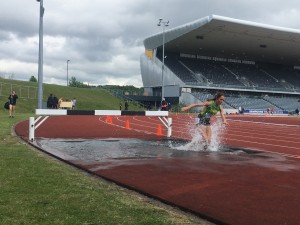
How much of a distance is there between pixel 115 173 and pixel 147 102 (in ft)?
192

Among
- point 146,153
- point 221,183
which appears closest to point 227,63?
point 146,153

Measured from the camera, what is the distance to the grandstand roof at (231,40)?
5231cm

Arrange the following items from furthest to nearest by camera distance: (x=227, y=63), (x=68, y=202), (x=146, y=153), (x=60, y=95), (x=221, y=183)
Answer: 1. (x=227, y=63)
2. (x=60, y=95)
3. (x=146, y=153)
4. (x=221, y=183)
5. (x=68, y=202)

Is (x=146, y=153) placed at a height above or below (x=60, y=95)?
below

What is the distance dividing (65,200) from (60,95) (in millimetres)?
55500

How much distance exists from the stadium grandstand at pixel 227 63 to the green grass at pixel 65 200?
4462cm

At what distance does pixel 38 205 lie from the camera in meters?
4.95

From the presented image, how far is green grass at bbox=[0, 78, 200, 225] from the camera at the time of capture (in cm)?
445

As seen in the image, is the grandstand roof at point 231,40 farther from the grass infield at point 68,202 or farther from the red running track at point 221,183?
the grass infield at point 68,202

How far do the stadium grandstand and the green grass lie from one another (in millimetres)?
44624

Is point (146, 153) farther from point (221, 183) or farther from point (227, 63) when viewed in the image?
point (227, 63)

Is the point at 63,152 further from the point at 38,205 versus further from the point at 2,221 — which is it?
the point at 2,221

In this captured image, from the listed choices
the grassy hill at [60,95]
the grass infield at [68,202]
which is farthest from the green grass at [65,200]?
the grassy hill at [60,95]

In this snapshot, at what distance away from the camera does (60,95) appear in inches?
2339
